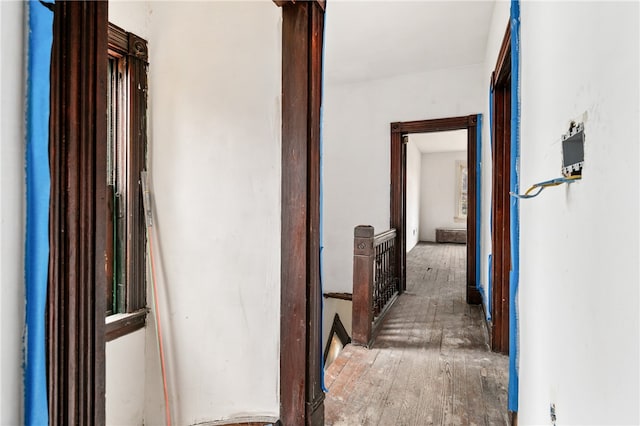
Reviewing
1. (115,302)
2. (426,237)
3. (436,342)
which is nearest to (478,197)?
(436,342)

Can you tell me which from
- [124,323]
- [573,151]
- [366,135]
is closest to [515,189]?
[573,151]

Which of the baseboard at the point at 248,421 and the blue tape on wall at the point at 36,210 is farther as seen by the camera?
the baseboard at the point at 248,421

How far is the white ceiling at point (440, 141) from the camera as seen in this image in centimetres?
773

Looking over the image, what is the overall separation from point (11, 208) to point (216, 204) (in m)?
1.36

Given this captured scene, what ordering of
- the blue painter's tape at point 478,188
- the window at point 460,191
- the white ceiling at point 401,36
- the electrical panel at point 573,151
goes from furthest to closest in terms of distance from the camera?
the window at point 460,191, the blue painter's tape at point 478,188, the white ceiling at point 401,36, the electrical panel at point 573,151

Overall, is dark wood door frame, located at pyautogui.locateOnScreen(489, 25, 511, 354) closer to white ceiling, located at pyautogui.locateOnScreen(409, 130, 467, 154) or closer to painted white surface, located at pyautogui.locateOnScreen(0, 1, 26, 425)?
painted white surface, located at pyautogui.locateOnScreen(0, 1, 26, 425)

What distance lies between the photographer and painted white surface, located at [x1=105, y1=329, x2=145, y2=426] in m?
2.11

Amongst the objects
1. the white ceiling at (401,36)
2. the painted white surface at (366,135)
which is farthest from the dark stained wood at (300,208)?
the painted white surface at (366,135)

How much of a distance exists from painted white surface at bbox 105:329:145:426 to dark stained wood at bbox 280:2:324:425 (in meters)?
0.96

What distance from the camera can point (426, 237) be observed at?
10.4m

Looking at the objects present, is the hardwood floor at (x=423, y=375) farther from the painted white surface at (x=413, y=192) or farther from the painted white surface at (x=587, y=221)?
the painted white surface at (x=413, y=192)

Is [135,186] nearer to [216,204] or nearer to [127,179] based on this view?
[127,179]

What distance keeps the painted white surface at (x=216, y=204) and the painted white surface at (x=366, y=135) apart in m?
2.20

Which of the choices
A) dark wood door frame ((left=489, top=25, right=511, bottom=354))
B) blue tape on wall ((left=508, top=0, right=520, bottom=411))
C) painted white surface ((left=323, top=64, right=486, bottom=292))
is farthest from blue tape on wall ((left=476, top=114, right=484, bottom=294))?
blue tape on wall ((left=508, top=0, right=520, bottom=411))
